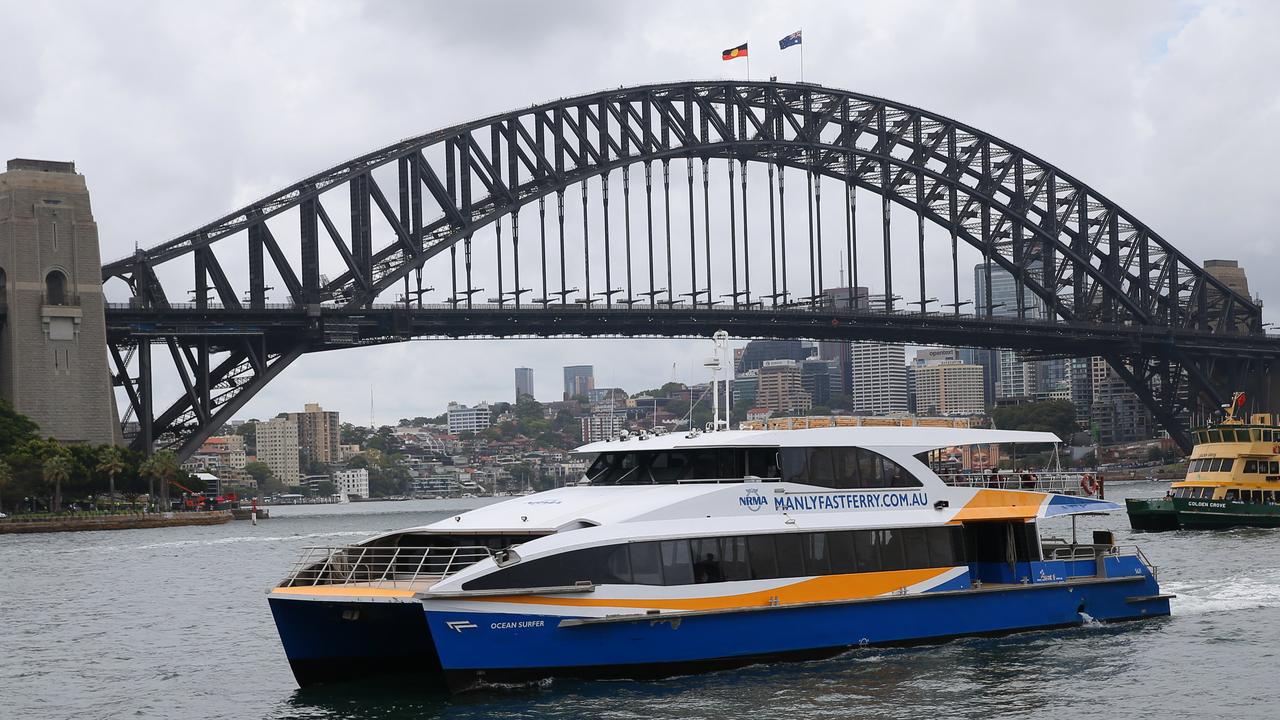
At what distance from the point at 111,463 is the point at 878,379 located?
109 meters

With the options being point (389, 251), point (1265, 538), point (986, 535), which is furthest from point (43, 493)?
point (986, 535)

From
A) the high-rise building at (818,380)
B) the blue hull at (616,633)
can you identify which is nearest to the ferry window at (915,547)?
the blue hull at (616,633)

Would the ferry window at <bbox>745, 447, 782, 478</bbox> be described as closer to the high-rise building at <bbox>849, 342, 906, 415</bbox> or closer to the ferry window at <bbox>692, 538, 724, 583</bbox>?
the ferry window at <bbox>692, 538, 724, 583</bbox>

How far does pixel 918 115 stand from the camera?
10112cm

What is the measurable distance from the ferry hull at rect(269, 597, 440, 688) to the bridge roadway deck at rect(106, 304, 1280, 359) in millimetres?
58671

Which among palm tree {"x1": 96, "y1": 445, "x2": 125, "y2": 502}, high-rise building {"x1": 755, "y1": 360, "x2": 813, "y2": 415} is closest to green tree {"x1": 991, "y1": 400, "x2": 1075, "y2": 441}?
high-rise building {"x1": 755, "y1": 360, "x2": 813, "y2": 415}

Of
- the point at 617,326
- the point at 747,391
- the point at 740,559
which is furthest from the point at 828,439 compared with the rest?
the point at 747,391

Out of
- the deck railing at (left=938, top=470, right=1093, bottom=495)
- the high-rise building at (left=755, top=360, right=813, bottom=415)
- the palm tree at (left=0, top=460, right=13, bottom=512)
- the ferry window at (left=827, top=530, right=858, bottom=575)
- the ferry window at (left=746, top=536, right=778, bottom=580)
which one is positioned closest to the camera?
the ferry window at (left=746, top=536, right=778, bottom=580)

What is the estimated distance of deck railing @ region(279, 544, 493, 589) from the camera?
72.2 feet

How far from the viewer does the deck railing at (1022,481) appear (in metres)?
25.9

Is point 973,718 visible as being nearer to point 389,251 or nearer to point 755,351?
point 389,251

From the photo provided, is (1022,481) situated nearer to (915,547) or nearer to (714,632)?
(915,547)

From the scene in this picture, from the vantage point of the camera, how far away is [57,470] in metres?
71.7

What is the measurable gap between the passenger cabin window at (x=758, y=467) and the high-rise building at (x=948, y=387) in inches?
5789
